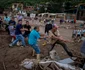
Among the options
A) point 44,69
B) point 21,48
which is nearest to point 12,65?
point 21,48

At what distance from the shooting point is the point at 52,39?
9.53m

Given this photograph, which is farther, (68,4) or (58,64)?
(68,4)

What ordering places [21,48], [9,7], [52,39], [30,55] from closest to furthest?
[52,39]
[30,55]
[21,48]
[9,7]

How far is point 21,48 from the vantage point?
1166 centimetres

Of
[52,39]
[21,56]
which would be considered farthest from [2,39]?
[52,39]

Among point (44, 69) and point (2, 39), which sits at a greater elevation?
point (44, 69)

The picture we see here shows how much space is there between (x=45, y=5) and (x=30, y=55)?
58320 millimetres

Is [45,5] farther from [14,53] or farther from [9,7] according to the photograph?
[14,53]

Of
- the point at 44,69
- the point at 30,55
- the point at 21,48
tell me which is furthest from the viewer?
the point at 21,48

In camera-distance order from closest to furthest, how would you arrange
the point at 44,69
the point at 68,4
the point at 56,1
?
the point at 44,69, the point at 68,4, the point at 56,1

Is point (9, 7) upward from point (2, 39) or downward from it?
downward

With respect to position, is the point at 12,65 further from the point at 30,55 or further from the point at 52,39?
the point at 52,39

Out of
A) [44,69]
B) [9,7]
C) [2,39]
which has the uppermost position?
[44,69]

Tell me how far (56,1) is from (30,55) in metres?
59.5
